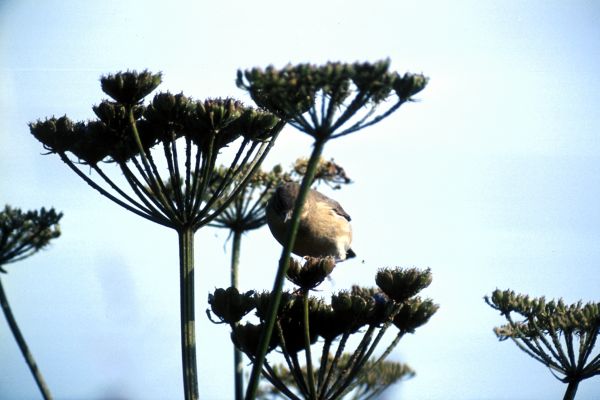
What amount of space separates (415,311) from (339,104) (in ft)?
7.74

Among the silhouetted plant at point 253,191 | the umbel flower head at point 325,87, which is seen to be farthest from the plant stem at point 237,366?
the umbel flower head at point 325,87

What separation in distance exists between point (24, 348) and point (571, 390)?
464cm

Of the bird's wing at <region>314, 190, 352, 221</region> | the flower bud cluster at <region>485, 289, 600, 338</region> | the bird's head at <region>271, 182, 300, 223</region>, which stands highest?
the bird's wing at <region>314, 190, 352, 221</region>

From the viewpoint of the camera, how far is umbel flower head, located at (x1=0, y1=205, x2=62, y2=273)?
8.38 meters

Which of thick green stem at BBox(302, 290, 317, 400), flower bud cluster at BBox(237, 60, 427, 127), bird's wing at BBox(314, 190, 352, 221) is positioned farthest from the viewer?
bird's wing at BBox(314, 190, 352, 221)

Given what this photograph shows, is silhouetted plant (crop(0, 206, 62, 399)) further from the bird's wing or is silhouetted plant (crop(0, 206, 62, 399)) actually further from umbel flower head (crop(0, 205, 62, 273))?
the bird's wing

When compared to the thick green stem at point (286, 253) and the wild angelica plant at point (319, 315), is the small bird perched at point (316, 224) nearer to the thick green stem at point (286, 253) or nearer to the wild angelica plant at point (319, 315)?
the wild angelica plant at point (319, 315)

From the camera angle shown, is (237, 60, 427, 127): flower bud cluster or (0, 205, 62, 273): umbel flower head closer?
(237, 60, 427, 127): flower bud cluster

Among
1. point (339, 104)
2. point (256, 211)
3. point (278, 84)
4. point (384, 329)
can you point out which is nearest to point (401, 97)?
point (339, 104)

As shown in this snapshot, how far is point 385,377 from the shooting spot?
9.66 m

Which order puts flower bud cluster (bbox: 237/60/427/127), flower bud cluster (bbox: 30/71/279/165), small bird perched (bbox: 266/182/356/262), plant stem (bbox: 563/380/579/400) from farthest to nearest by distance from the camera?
small bird perched (bbox: 266/182/356/262) → flower bud cluster (bbox: 30/71/279/165) → plant stem (bbox: 563/380/579/400) → flower bud cluster (bbox: 237/60/427/127)

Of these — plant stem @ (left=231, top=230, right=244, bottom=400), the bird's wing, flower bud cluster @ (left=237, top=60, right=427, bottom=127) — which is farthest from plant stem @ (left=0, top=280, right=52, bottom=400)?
the bird's wing

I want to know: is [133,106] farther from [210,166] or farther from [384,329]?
[384,329]

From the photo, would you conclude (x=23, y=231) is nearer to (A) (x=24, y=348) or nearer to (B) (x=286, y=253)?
(A) (x=24, y=348)
